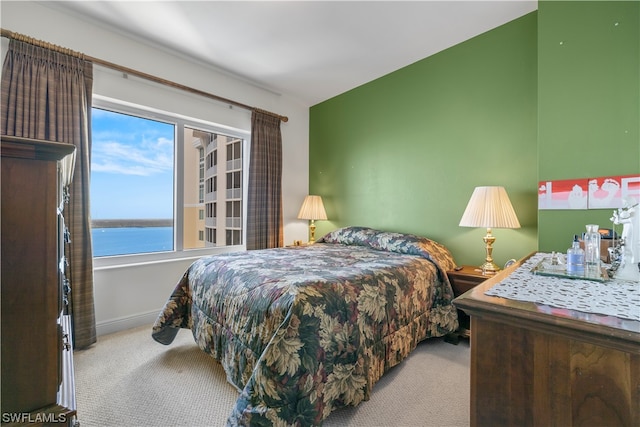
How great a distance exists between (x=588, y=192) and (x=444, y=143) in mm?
1233

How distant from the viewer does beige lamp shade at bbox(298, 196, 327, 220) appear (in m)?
3.60

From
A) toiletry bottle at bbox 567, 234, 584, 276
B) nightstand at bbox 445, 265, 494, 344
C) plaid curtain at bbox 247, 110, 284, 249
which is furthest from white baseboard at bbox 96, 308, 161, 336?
toiletry bottle at bbox 567, 234, 584, 276

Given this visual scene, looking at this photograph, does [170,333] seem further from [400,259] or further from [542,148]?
[542,148]

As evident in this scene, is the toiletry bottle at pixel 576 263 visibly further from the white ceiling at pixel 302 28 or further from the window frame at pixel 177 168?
the window frame at pixel 177 168

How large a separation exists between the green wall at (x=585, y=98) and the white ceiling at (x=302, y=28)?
0.49 meters

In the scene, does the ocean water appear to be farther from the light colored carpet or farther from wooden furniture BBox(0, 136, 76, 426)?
wooden furniture BBox(0, 136, 76, 426)

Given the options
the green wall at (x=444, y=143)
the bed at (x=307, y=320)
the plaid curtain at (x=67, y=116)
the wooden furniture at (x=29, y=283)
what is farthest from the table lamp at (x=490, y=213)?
the plaid curtain at (x=67, y=116)

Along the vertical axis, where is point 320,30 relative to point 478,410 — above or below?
above

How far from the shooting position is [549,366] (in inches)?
26.3

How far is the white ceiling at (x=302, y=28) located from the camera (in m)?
2.12

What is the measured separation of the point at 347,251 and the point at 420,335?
0.92 m

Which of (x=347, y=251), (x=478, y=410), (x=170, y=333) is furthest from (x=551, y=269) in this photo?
(x=170, y=333)

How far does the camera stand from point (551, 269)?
3.66 ft

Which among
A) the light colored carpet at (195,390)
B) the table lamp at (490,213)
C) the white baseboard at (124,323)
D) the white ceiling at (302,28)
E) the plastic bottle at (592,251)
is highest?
the white ceiling at (302,28)
